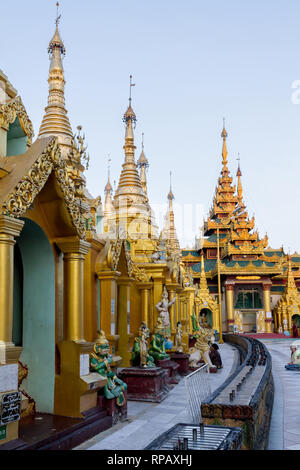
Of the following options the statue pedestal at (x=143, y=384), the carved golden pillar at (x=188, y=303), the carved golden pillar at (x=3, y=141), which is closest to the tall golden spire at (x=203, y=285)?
the carved golden pillar at (x=188, y=303)

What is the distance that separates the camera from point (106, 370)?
7.60 m

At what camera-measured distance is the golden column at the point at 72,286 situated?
687 centimetres

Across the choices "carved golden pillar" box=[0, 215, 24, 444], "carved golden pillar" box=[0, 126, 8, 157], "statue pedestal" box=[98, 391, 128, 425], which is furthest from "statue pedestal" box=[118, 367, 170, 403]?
"carved golden pillar" box=[0, 126, 8, 157]

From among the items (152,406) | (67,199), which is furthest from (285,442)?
(67,199)

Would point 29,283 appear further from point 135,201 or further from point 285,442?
point 135,201

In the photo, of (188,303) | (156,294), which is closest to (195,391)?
(156,294)

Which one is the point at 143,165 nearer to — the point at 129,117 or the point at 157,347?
the point at 129,117

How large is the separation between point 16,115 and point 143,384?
20.1 feet

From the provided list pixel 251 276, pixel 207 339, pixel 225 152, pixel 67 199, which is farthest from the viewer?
pixel 225 152

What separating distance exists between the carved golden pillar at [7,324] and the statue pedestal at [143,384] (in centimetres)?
492

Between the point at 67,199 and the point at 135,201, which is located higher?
the point at 135,201

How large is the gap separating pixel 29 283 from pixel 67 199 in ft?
4.87

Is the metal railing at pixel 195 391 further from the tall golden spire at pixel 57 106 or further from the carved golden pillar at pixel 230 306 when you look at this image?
the carved golden pillar at pixel 230 306

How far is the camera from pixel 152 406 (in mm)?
9297
